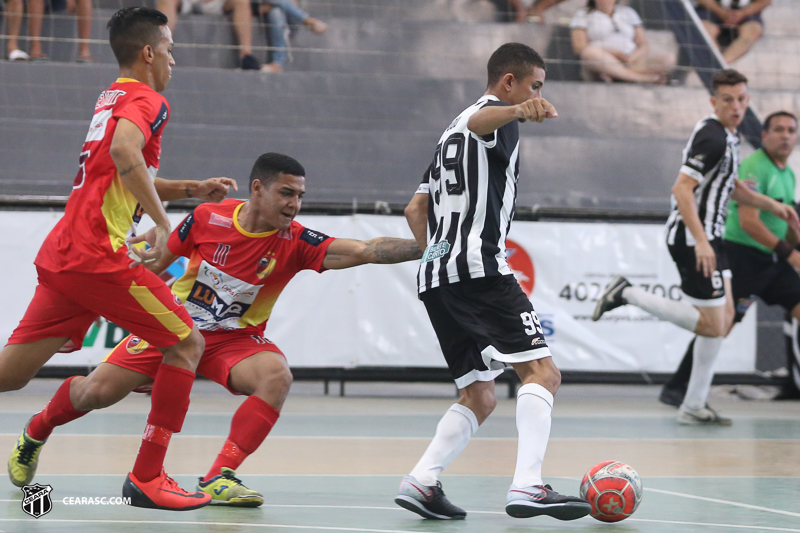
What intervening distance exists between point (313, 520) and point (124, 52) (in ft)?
6.35

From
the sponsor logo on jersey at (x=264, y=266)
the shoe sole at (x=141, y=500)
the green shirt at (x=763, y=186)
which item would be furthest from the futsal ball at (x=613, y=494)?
the green shirt at (x=763, y=186)

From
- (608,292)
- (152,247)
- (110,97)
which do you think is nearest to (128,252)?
(152,247)

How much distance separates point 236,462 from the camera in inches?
175

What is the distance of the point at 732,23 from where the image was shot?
1534 cm

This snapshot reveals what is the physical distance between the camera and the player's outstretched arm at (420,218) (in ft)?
15.2

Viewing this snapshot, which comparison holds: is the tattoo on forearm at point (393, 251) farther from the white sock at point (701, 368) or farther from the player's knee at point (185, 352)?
the white sock at point (701, 368)

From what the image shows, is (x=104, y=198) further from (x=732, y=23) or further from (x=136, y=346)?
(x=732, y=23)

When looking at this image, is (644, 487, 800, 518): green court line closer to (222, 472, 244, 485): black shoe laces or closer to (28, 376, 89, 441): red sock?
(222, 472, 244, 485): black shoe laces

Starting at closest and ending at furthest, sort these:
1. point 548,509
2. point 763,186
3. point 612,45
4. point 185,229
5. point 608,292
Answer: point 548,509 → point 185,229 → point 608,292 → point 763,186 → point 612,45

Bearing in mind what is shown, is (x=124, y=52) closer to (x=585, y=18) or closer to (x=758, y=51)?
(x=585, y=18)

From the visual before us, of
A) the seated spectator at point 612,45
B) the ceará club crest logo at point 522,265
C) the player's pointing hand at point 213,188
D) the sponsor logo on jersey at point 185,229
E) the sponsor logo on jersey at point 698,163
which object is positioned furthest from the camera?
the seated spectator at point 612,45

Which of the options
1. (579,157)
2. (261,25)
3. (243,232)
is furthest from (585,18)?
(243,232)

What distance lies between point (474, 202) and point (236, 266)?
47.9 inches

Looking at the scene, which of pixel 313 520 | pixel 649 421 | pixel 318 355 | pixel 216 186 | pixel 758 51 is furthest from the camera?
pixel 758 51
